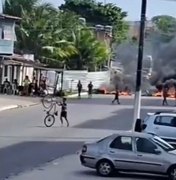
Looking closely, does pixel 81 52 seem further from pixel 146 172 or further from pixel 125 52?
pixel 146 172

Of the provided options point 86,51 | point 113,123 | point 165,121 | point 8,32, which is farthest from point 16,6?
point 165,121

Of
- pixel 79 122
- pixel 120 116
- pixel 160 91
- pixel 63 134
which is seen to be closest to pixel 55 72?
pixel 160 91

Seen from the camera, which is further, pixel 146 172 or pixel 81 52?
pixel 81 52

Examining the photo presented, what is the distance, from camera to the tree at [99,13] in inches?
4712

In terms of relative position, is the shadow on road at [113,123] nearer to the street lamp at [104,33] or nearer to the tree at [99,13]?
the street lamp at [104,33]

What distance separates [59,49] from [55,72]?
16.2 feet

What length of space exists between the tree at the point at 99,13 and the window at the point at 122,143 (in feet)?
322

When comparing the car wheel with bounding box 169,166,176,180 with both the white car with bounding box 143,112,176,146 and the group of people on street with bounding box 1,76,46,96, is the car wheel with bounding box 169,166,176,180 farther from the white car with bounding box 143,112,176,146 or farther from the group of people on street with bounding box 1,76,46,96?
the group of people on street with bounding box 1,76,46,96

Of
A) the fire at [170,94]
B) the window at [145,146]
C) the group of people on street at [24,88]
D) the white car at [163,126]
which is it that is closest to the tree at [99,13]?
the fire at [170,94]

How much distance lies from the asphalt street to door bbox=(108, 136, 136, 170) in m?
0.43

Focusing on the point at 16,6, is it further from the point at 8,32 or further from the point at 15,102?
the point at 15,102

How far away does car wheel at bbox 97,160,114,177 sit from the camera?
814 inches

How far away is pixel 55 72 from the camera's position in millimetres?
72125

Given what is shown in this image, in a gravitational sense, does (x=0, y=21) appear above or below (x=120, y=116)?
above
